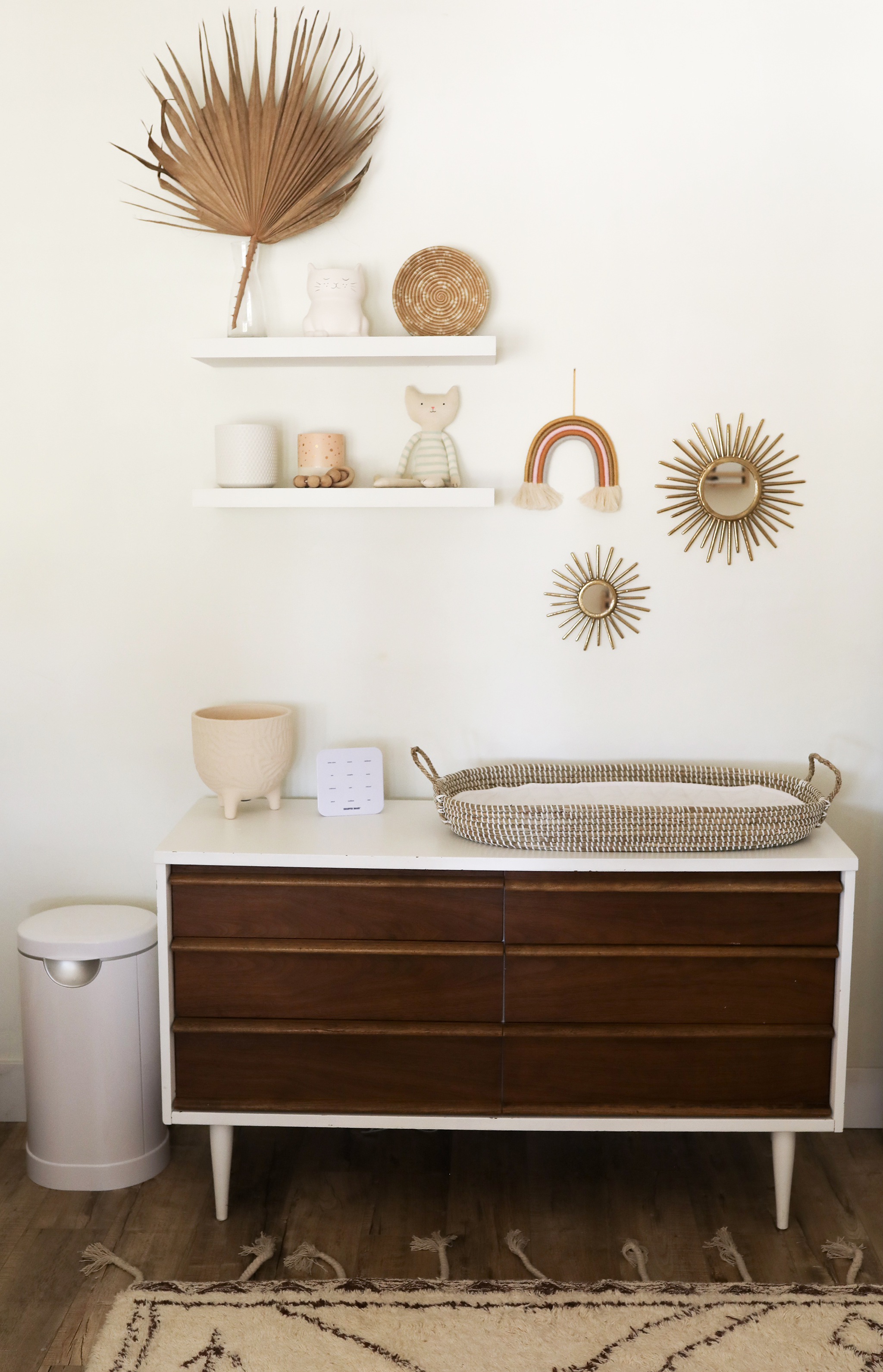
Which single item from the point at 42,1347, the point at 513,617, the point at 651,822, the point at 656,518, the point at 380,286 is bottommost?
the point at 42,1347

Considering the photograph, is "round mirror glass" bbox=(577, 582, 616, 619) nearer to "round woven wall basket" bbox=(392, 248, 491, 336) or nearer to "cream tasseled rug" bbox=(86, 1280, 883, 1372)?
"round woven wall basket" bbox=(392, 248, 491, 336)

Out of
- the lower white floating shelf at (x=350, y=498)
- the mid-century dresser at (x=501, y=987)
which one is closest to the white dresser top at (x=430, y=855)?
the mid-century dresser at (x=501, y=987)

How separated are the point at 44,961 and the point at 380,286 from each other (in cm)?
158

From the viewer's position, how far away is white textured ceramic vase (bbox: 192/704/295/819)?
2.26 metres

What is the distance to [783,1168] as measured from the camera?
2.15 m

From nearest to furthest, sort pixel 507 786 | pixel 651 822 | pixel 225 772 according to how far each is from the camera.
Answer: pixel 651 822
pixel 225 772
pixel 507 786

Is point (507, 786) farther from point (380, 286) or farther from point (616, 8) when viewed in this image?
point (616, 8)

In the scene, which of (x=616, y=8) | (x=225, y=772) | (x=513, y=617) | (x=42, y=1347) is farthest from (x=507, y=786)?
(x=616, y=8)

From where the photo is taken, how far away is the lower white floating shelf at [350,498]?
2271 millimetres

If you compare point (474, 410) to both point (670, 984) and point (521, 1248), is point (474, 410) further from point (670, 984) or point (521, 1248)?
point (521, 1248)

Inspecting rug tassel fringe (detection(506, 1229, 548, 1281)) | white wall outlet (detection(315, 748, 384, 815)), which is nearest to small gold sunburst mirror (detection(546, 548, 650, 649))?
white wall outlet (detection(315, 748, 384, 815))

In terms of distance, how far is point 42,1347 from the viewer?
185cm

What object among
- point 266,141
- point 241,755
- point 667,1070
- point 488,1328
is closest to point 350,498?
point 241,755

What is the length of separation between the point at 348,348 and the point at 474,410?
1.03 feet
